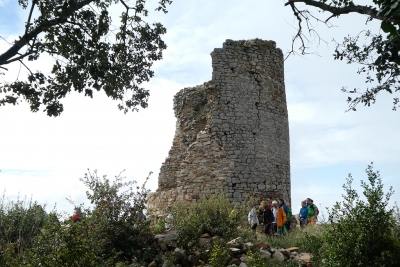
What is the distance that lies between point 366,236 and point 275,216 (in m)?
5.24

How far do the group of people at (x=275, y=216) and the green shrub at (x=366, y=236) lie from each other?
15.0 ft

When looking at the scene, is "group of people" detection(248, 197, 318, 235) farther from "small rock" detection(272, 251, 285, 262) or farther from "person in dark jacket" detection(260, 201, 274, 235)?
"small rock" detection(272, 251, 285, 262)

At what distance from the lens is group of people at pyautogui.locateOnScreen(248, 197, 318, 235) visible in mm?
11383

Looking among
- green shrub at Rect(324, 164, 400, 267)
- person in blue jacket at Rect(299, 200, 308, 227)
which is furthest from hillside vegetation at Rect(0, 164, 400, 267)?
person in blue jacket at Rect(299, 200, 308, 227)

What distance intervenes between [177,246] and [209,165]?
5179 mm

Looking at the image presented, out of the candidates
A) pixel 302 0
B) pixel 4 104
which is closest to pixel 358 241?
pixel 302 0

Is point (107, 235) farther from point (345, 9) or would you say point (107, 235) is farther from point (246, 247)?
point (345, 9)

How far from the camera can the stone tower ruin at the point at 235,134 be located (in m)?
13.1

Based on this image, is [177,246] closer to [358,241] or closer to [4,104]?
[358,241]

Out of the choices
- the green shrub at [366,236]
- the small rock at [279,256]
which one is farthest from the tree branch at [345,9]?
the small rock at [279,256]

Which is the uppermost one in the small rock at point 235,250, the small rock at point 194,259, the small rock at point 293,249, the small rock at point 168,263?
the small rock at point 293,249

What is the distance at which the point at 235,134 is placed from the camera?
13320 mm

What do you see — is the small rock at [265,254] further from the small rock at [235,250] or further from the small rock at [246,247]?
the small rock at [235,250]

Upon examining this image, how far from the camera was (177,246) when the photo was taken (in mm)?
8188
